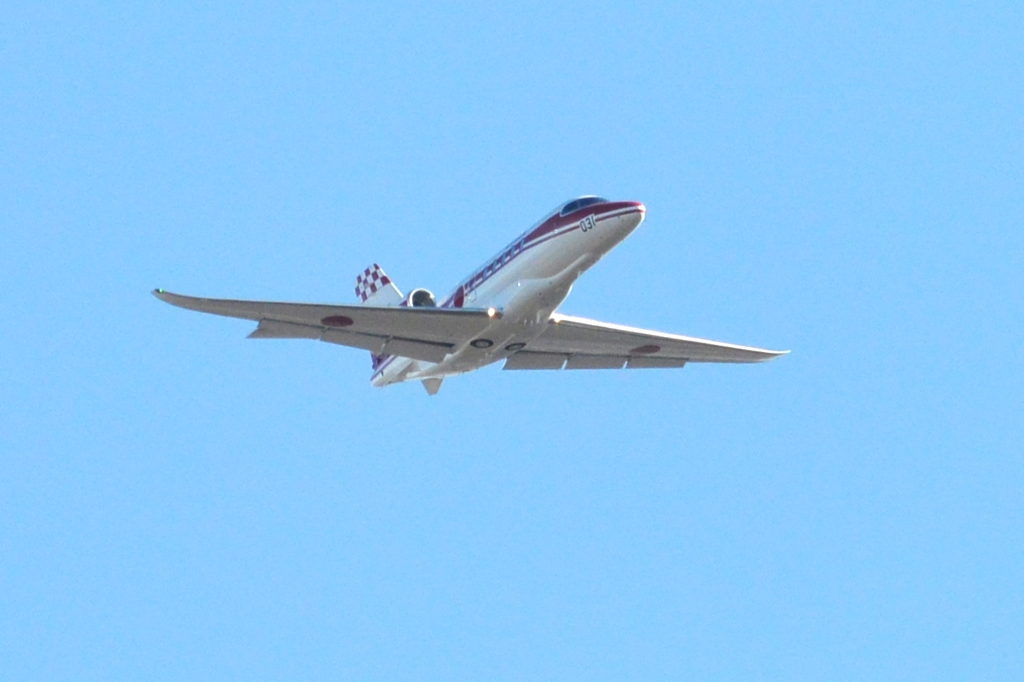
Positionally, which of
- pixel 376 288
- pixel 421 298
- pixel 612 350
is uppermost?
pixel 376 288

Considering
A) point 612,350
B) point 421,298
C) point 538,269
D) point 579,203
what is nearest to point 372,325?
point 421,298

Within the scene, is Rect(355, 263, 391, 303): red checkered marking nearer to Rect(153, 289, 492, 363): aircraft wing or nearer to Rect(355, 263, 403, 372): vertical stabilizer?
Rect(355, 263, 403, 372): vertical stabilizer

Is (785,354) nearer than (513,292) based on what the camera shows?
No

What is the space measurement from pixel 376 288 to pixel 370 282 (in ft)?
1.48

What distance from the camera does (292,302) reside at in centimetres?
3928

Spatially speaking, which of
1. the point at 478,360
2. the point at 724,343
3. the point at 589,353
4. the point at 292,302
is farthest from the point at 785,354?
the point at 292,302

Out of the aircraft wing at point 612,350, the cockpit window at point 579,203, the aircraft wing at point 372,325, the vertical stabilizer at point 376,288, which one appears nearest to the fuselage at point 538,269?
the cockpit window at point 579,203

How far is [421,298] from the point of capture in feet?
148

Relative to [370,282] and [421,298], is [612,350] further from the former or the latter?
[370,282]

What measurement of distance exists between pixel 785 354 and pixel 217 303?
66.9 feet

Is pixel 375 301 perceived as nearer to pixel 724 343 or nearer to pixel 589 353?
pixel 589 353

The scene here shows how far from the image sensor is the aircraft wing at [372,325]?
39.4m

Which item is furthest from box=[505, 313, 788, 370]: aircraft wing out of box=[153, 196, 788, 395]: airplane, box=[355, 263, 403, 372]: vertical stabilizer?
box=[355, 263, 403, 372]: vertical stabilizer

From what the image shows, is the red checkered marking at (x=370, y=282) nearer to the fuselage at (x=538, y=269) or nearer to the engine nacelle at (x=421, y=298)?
the engine nacelle at (x=421, y=298)
